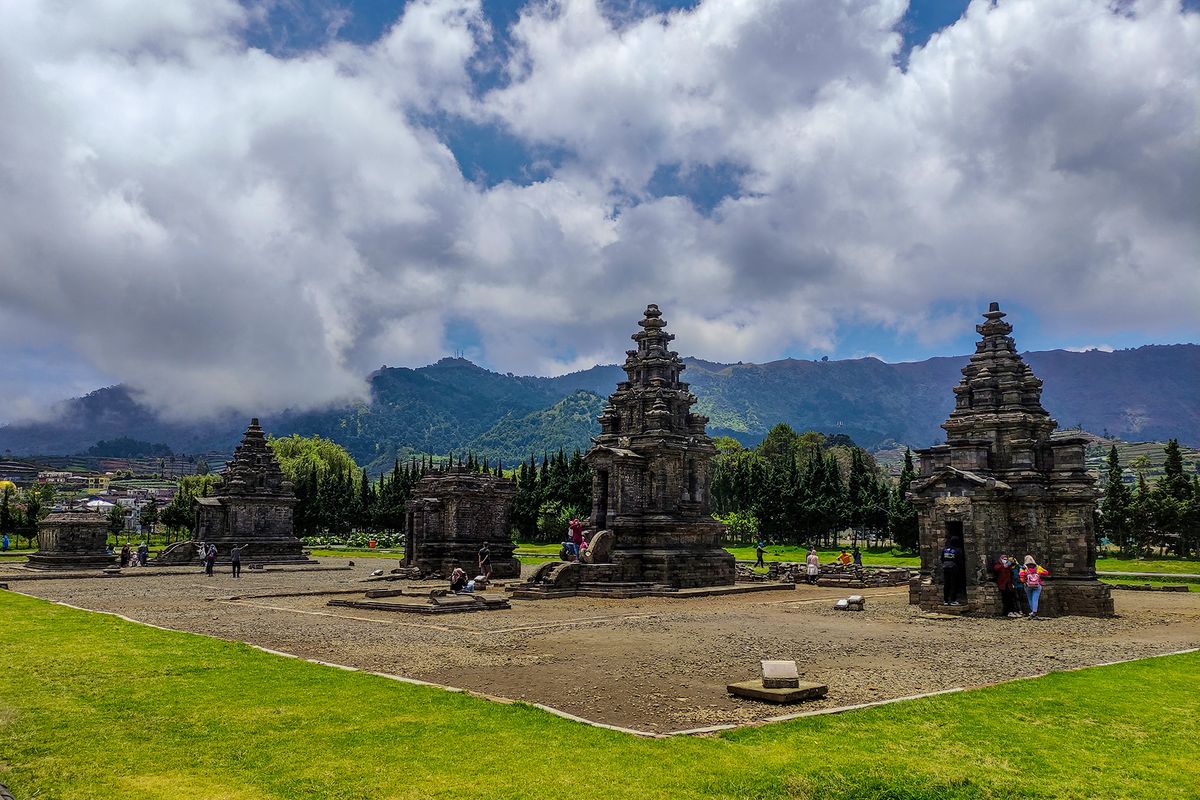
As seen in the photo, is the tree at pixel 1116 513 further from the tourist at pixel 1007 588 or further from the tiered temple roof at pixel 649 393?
the tourist at pixel 1007 588

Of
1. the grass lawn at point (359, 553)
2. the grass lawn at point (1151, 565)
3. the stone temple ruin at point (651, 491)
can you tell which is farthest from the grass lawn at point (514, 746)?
the grass lawn at point (359, 553)

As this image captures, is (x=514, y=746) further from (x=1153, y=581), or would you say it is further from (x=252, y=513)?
(x=252, y=513)

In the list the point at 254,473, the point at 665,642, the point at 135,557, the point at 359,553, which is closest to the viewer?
the point at 665,642

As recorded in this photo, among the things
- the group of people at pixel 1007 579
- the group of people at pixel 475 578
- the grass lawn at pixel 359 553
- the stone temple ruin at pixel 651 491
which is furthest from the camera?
the grass lawn at pixel 359 553

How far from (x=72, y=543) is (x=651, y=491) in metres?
32.3

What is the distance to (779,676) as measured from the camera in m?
11.3

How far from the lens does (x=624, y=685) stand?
12.5 metres

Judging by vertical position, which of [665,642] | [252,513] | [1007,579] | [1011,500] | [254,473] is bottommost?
[665,642]

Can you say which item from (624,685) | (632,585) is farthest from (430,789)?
(632,585)

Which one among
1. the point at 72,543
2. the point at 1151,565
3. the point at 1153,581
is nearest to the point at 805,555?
the point at 1151,565

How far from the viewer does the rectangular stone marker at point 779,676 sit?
1132 cm

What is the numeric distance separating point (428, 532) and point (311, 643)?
2447 cm

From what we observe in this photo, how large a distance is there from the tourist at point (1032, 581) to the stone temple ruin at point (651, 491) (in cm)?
1264

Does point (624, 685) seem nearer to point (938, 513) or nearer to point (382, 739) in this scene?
point (382, 739)
